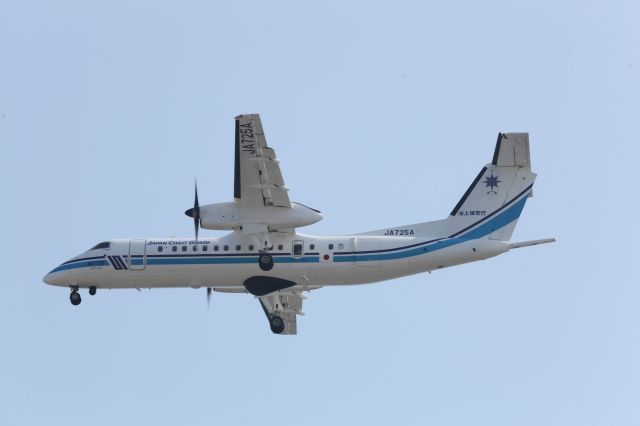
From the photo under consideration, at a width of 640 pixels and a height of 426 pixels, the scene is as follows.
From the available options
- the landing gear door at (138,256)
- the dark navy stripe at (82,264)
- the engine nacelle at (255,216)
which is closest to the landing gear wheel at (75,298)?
the dark navy stripe at (82,264)

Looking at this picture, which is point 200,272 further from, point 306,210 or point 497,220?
point 497,220

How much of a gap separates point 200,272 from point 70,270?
4451 mm

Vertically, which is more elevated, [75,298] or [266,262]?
[266,262]

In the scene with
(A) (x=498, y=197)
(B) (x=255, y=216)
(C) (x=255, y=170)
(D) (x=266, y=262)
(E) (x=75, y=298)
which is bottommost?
(E) (x=75, y=298)

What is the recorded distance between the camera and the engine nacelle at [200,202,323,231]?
39062mm

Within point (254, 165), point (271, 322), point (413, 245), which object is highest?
point (254, 165)

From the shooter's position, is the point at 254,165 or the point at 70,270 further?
the point at 70,270

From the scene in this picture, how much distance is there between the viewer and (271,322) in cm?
4312

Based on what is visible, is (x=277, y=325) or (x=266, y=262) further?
(x=277, y=325)

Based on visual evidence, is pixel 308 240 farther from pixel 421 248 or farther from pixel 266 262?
pixel 421 248

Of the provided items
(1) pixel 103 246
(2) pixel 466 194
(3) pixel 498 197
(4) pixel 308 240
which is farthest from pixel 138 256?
(3) pixel 498 197

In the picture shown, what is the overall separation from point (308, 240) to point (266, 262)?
138 cm

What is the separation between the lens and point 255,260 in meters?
40.1

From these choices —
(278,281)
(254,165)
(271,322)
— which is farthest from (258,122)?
(271,322)
